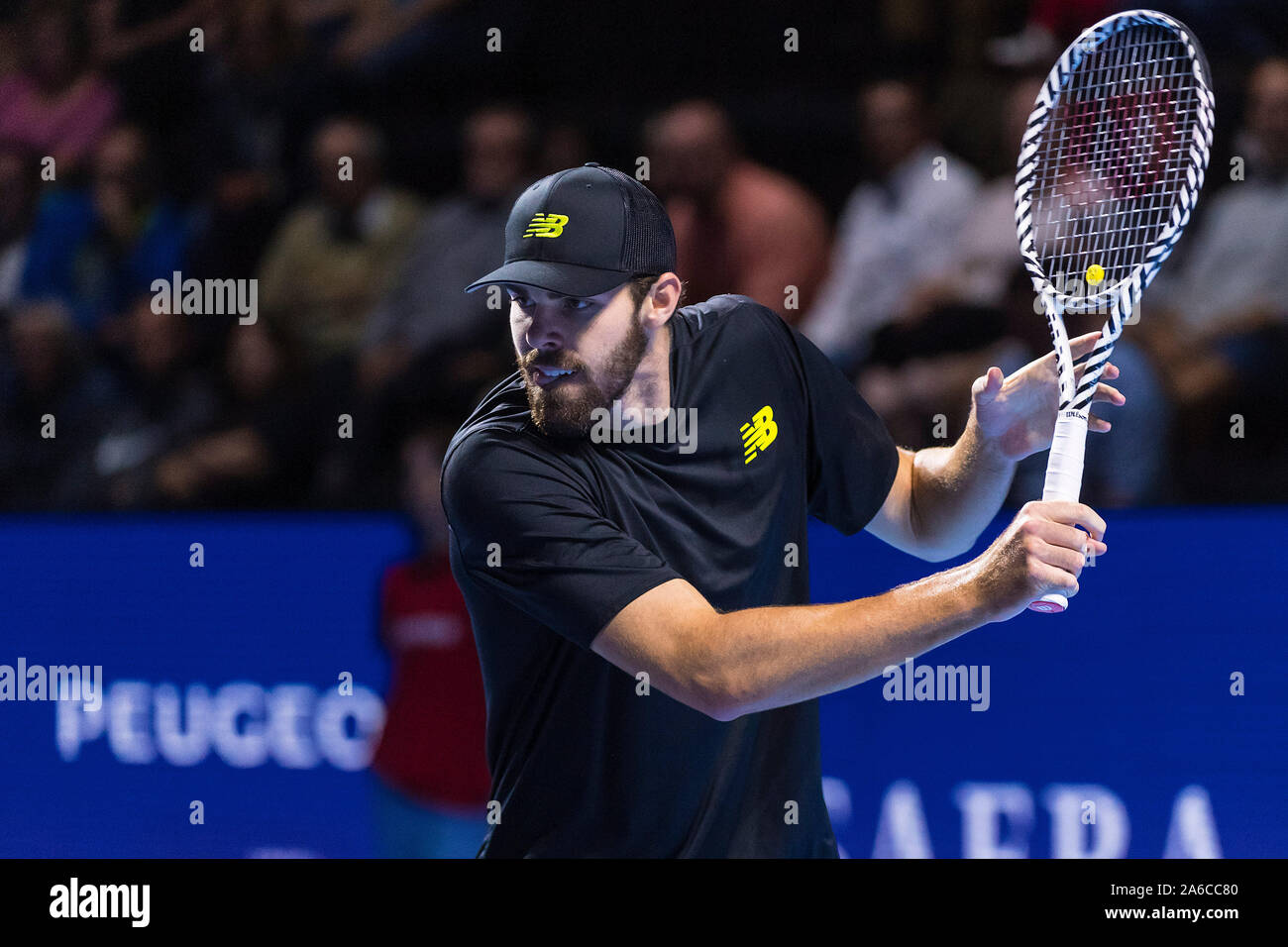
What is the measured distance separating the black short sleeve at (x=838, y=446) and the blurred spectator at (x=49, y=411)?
3.37 m

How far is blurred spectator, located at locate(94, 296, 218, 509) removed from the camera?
205 inches

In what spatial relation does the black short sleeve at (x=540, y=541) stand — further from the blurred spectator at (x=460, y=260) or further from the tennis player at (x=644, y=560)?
the blurred spectator at (x=460, y=260)

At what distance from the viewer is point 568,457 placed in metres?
2.42

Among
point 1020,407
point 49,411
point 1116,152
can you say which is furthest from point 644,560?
point 49,411

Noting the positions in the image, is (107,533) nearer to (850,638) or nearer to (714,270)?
(714,270)

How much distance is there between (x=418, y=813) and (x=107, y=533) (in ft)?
4.49

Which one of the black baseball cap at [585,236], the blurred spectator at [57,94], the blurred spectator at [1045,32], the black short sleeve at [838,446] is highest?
the blurred spectator at [57,94]

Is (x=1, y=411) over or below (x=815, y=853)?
over

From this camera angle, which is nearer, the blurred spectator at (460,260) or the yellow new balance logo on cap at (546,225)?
the yellow new balance logo on cap at (546,225)

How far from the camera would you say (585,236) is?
245 centimetres

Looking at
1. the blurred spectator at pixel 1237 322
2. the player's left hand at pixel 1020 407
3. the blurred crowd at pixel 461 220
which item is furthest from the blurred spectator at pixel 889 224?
the player's left hand at pixel 1020 407

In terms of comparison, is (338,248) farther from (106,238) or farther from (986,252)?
(986,252)

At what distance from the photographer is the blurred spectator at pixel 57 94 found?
561cm
